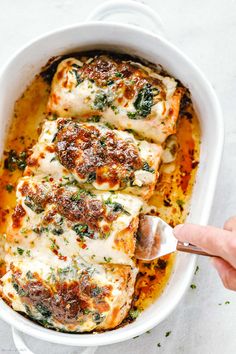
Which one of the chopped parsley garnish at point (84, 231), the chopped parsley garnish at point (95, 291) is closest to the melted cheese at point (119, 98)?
the chopped parsley garnish at point (84, 231)

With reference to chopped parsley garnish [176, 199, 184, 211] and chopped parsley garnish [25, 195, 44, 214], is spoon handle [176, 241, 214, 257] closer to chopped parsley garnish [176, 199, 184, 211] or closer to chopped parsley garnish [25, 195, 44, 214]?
chopped parsley garnish [176, 199, 184, 211]

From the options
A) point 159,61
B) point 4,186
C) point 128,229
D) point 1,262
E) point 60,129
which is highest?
point 159,61

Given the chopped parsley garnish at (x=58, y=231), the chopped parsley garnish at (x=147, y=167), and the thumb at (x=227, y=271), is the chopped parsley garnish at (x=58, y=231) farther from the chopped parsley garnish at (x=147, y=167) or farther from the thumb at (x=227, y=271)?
the thumb at (x=227, y=271)

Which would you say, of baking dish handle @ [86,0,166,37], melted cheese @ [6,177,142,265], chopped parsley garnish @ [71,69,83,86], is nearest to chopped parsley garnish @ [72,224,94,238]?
melted cheese @ [6,177,142,265]

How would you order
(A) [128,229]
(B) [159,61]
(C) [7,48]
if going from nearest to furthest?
(A) [128,229] → (B) [159,61] → (C) [7,48]

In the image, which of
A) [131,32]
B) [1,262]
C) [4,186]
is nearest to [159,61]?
[131,32]

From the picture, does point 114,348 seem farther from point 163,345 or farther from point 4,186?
point 4,186
